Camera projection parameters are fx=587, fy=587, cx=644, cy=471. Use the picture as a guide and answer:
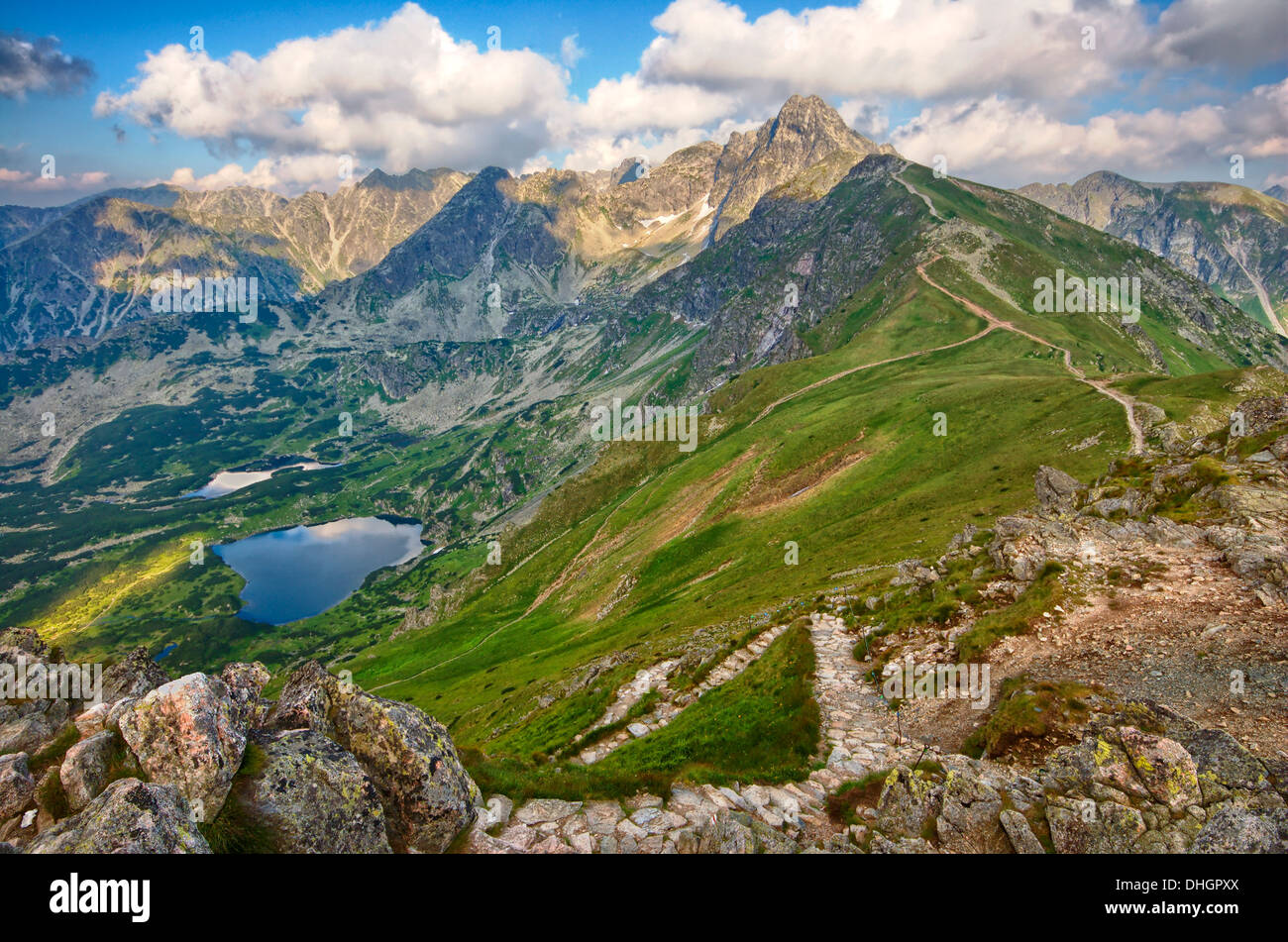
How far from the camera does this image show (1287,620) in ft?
75.8

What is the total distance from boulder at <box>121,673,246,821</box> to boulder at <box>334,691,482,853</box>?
3100 mm

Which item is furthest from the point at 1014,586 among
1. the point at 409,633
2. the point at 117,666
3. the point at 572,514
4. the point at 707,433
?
the point at 409,633

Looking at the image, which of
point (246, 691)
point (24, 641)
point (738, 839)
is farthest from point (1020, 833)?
point (24, 641)

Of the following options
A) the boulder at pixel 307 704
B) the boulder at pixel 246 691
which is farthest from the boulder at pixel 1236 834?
the boulder at pixel 246 691

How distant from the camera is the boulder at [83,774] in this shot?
44.4 feet

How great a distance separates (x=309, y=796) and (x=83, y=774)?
197 inches

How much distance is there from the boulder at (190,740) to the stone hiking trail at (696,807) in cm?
651

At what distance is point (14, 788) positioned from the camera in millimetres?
14117

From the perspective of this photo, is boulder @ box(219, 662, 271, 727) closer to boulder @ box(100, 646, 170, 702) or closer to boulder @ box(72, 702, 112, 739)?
boulder @ box(72, 702, 112, 739)

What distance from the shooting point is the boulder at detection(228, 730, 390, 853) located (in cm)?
1364

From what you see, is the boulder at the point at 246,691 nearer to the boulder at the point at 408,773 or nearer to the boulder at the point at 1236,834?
the boulder at the point at 408,773

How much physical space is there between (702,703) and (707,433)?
148791 millimetres

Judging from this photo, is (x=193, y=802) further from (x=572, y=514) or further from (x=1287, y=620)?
(x=572, y=514)
